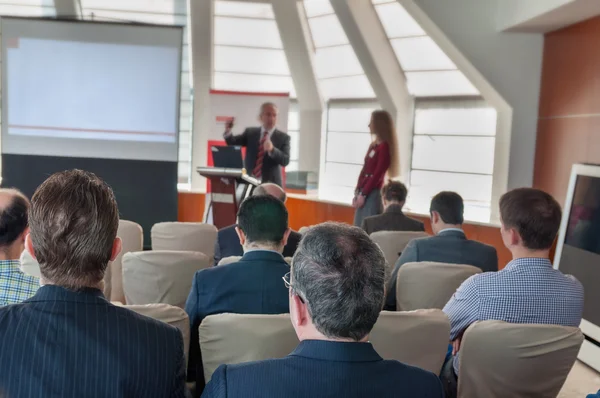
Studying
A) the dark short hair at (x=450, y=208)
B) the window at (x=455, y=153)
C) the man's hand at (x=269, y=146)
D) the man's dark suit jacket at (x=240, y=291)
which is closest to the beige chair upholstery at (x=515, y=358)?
the man's dark suit jacket at (x=240, y=291)

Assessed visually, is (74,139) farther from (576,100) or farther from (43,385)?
(43,385)

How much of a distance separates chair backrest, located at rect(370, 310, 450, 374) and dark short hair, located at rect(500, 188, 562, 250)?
844mm

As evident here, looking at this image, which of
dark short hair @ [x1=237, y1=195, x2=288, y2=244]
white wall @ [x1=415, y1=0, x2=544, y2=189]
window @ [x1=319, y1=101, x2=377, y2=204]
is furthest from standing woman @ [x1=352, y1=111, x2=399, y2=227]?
dark short hair @ [x1=237, y1=195, x2=288, y2=244]

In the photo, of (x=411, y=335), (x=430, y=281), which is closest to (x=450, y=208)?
(x=430, y=281)

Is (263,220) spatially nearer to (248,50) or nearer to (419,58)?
(419,58)

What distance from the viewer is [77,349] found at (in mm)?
1342

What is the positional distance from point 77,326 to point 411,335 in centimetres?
122

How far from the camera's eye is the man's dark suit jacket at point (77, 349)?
1327 millimetres

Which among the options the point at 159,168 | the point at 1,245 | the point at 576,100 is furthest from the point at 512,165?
the point at 1,245

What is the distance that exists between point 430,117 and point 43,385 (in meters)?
8.48

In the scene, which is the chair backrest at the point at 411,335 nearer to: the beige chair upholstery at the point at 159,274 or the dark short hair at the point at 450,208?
the beige chair upholstery at the point at 159,274

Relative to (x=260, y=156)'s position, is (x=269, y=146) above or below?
above

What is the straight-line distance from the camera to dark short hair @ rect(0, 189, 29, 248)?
7.75ft

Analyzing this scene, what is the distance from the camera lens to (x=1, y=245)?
235 centimetres
